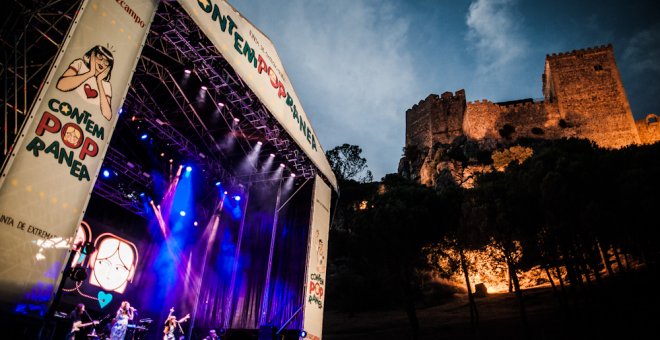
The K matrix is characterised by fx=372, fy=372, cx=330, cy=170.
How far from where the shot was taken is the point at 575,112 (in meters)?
31.1

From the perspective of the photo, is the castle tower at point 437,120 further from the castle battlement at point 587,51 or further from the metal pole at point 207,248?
the metal pole at point 207,248

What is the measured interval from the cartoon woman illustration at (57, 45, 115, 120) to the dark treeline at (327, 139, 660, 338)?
40.1 ft

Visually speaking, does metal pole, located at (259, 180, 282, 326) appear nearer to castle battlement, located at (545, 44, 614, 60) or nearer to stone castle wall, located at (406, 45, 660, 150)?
stone castle wall, located at (406, 45, 660, 150)

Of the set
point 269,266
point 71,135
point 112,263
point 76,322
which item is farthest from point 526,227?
point 71,135

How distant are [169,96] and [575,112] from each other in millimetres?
33157

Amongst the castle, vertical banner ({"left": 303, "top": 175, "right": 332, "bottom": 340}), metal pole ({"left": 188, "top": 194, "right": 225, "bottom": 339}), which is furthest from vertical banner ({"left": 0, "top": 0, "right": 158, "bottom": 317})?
the castle

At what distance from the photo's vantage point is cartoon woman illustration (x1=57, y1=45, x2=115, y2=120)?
3916mm

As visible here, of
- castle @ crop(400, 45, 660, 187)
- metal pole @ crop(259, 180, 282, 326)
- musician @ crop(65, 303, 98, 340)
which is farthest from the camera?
castle @ crop(400, 45, 660, 187)

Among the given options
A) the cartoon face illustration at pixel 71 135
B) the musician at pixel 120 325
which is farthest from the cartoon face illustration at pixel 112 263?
the cartoon face illustration at pixel 71 135

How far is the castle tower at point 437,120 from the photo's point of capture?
124ft

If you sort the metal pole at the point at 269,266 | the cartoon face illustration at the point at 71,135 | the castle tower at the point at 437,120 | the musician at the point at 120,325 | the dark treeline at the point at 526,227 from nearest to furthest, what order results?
the cartoon face illustration at the point at 71,135, the musician at the point at 120,325, the metal pole at the point at 269,266, the dark treeline at the point at 526,227, the castle tower at the point at 437,120

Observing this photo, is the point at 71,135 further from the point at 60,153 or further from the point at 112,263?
the point at 112,263

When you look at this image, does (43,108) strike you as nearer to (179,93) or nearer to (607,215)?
(179,93)

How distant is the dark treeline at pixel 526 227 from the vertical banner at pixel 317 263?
5.68 meters
